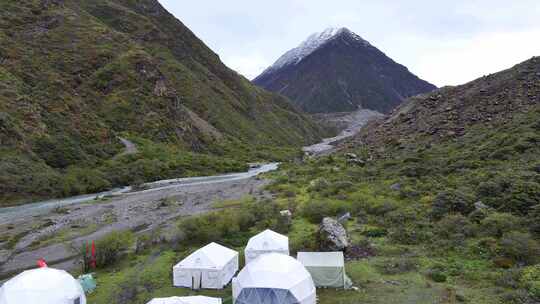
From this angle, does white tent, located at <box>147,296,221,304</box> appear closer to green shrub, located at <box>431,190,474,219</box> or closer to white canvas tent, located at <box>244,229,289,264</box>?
white canvas tent, located at <box>244,229,289,264</box>

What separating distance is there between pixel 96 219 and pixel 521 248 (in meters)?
35.0

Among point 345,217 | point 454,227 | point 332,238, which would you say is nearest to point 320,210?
point 345,217

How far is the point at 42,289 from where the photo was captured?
17.5 m

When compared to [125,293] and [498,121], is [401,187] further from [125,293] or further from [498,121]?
[125,293]

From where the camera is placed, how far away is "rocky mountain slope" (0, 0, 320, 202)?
197 feet

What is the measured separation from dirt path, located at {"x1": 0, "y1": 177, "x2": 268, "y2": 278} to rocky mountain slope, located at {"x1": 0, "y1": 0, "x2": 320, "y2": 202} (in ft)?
37.1

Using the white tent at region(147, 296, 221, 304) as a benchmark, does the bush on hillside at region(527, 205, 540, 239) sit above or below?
above

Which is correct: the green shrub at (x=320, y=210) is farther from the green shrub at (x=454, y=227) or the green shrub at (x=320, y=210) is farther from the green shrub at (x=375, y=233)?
the green shrub at (x=454, y=227)

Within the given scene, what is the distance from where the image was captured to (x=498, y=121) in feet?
171

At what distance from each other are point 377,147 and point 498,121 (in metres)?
19.5

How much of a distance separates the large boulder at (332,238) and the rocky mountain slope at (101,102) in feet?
133

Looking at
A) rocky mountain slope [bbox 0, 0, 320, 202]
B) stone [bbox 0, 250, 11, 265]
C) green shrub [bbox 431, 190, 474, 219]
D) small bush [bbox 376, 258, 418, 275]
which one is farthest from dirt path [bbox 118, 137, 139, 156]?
small bush [bbox 376, 258, 418, 275]

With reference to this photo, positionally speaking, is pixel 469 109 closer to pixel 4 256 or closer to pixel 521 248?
pixel 521 248

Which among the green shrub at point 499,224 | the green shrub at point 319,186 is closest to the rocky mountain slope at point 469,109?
the green shrub at point 319,186
